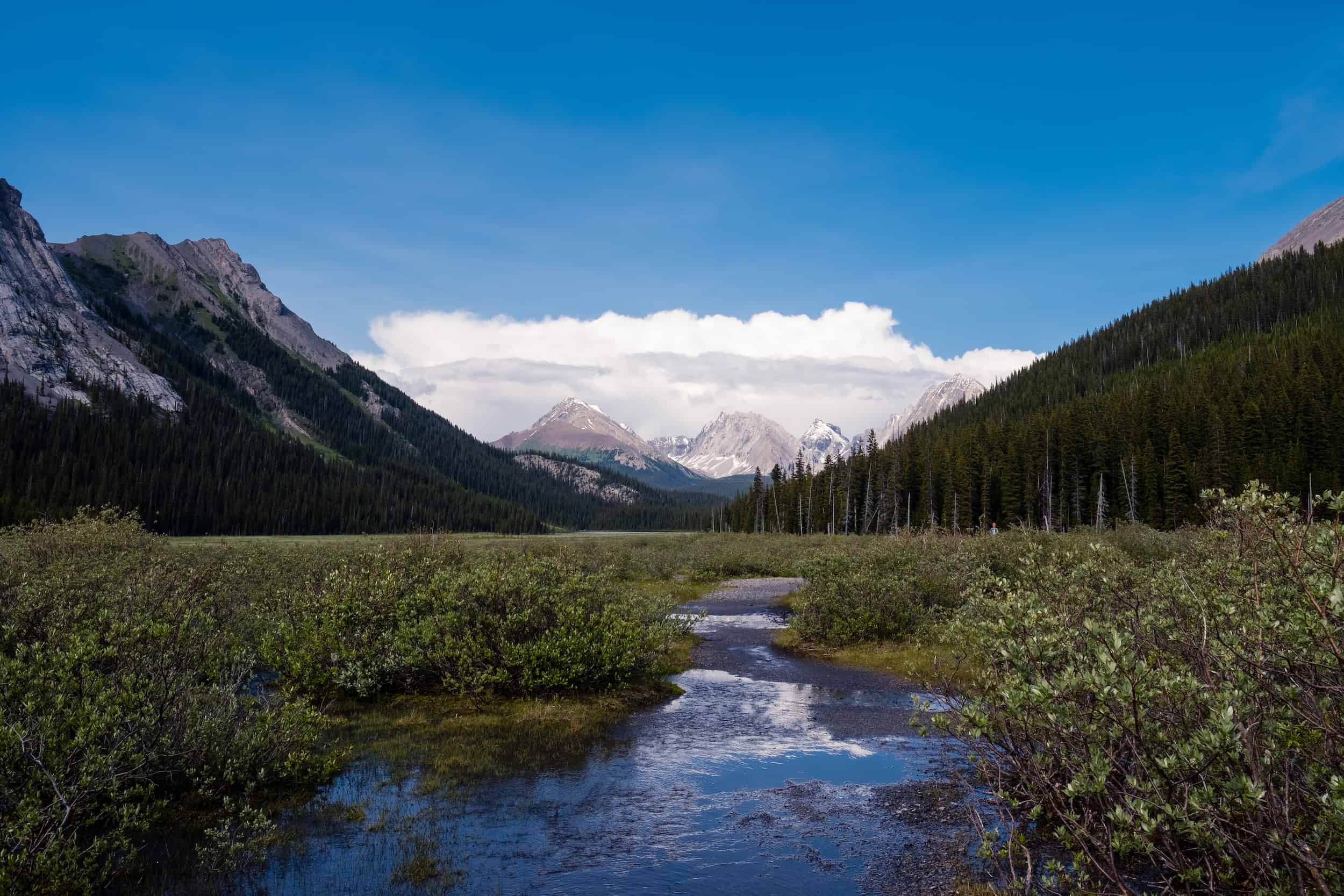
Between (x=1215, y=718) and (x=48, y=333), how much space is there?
22460cm

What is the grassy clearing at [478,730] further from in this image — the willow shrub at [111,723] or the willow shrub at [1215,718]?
the willow shrub at [1215,718]

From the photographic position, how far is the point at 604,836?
12531mm

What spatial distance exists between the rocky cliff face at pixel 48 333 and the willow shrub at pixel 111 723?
177 meters

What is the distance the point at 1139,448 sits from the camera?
9794 centimetres

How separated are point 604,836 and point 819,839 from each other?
3.87m

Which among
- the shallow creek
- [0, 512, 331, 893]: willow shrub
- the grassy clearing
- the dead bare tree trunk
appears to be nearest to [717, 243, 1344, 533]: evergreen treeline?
the dead bare tree trunk

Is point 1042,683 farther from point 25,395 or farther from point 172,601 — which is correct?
point 25,395

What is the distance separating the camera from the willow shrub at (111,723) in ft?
31.3

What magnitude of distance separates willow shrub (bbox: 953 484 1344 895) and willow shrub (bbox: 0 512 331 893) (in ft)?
39.9

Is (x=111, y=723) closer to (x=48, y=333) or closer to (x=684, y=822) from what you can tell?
(x=684, y=822)

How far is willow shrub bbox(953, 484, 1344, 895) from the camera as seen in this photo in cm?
613

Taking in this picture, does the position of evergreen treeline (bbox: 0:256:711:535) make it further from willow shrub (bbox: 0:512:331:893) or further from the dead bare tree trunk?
the dead bare tree trunk

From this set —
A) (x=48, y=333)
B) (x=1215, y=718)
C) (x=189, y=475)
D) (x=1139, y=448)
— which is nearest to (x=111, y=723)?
(x=1215, y=718)

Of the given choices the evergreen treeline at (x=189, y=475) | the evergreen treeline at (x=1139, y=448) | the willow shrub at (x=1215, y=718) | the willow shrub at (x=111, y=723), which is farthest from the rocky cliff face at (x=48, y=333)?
the willow shrub at (x=1215, y=718)
